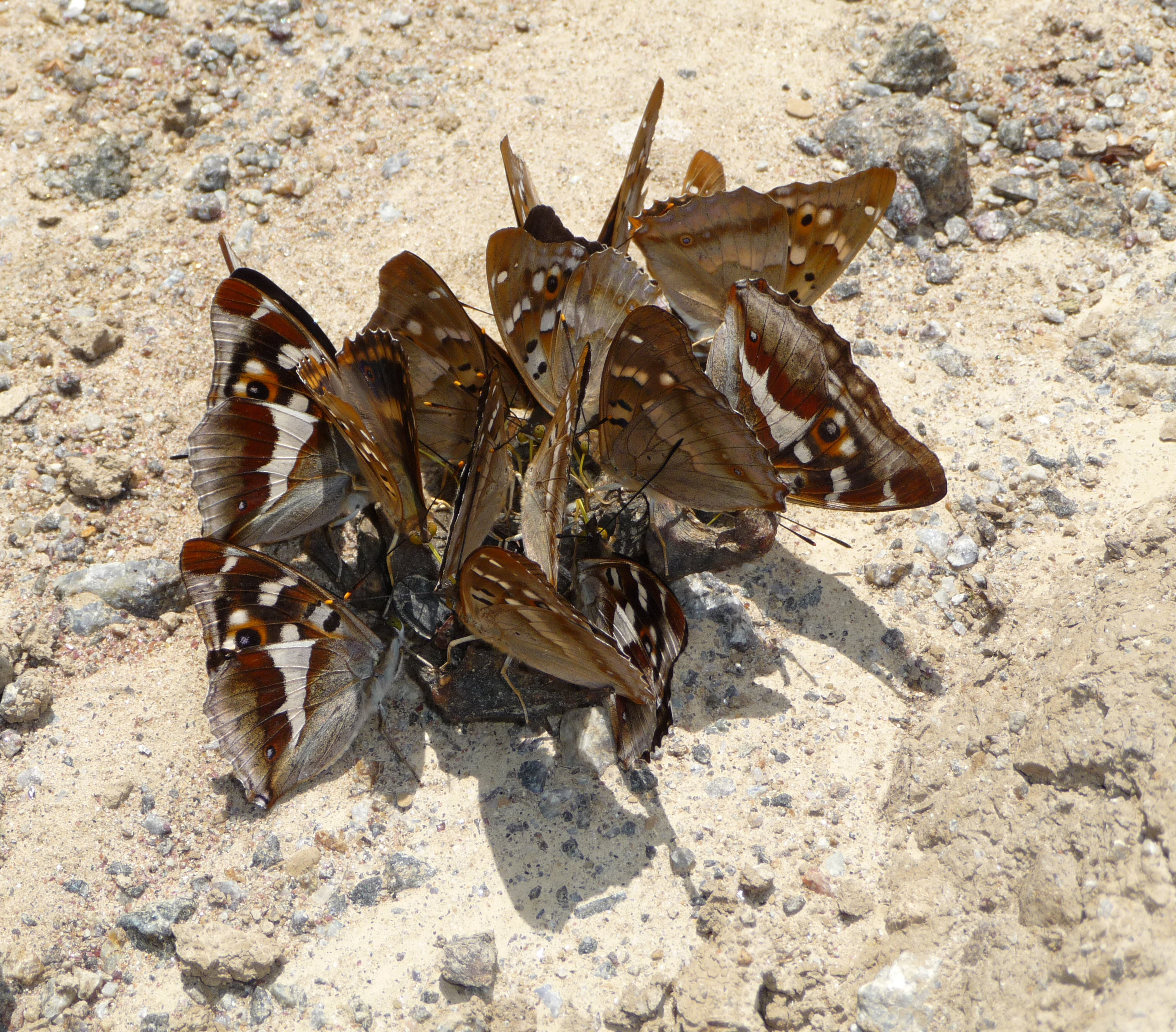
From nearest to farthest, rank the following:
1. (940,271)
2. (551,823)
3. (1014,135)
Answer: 1. (551,823)
2. (940,271)
3. (1014,135)

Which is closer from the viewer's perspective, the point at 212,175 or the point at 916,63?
the point at 212,175

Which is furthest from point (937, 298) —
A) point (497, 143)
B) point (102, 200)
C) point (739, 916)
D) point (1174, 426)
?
point (102, 200)

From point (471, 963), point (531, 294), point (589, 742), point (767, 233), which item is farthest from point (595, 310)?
point (471, 963)

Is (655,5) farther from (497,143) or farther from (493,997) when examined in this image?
(493,997)

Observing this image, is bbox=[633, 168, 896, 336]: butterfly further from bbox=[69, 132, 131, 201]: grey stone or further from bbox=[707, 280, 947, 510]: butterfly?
bbox=[69, 132, 131, 201]: grey stone

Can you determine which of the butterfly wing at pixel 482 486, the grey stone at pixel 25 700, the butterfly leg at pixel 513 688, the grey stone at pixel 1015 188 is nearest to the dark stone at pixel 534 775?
the butterfly leg at pixel 513 688

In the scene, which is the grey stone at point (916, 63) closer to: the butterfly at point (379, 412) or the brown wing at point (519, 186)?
the brown wing at point (519, 186)

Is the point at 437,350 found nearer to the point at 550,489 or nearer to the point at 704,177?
the point at 550,489
